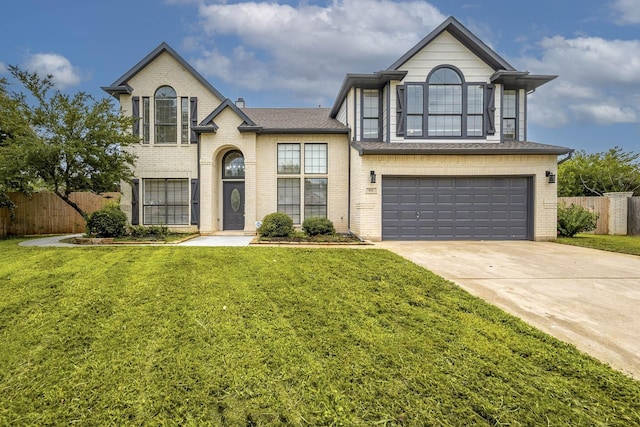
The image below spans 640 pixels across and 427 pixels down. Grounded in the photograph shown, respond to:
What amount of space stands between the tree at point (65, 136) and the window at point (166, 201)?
204cm

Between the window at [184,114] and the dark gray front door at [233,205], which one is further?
the dark gray front door at [233,205]

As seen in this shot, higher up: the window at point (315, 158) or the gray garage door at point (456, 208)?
the window at point (315, 158)

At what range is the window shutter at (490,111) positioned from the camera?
1205 cm

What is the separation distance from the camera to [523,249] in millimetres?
9281

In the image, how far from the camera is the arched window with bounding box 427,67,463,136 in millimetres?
12008

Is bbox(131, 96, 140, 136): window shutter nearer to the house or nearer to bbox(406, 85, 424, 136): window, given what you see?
the house

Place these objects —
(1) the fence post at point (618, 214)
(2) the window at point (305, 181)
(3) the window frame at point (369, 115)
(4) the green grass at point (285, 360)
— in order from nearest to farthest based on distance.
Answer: (4) the green grass at point (285, 360) → (3) the window frame at point (369, 115) → (2) the window at point (305, 181) → (1) the fence post at point (618, 214)

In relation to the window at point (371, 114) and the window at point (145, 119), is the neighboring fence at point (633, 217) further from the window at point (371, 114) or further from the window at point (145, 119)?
the window at point (145, 119)

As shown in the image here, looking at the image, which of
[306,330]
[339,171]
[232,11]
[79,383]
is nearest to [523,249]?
[339,171]

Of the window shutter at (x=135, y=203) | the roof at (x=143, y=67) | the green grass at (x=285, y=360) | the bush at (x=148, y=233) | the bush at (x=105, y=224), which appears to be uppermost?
the roof at (x=143, y=67)

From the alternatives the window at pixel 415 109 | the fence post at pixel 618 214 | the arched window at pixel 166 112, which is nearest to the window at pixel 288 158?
the arched window at pixel 166 112

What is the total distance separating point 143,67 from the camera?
12.6m

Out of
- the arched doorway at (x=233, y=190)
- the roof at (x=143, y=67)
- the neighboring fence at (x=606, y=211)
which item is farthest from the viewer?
the neighboring fence at (x=606, y=211)

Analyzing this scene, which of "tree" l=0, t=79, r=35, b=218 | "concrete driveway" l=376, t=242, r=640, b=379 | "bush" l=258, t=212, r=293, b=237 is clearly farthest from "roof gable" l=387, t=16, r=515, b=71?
"tree" l=0, t=79, r=35, b=218
